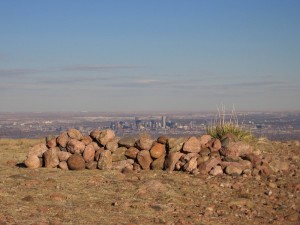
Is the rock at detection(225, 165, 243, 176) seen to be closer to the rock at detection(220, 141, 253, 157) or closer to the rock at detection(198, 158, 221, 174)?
the rock at detection(198, 158, 221, 174)

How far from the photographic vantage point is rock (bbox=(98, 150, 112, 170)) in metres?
14.6

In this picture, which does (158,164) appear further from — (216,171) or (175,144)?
(216,171)

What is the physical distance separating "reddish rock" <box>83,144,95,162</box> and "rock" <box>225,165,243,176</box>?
13.2ft

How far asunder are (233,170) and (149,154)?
2622mm

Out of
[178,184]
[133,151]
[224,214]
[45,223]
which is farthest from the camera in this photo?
[133,151]

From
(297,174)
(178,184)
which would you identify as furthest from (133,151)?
(297,174)

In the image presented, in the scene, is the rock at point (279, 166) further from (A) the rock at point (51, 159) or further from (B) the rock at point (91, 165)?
(A) the rock at point (51, 159)

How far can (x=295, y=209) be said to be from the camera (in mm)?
10125

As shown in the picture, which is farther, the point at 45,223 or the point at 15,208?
the point at 15,208

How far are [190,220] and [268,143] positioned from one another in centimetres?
1075

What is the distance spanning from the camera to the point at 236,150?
47.4 ft

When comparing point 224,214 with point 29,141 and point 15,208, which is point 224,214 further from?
point 29,141

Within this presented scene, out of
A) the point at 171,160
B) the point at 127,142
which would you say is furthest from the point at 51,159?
the point at 171,160

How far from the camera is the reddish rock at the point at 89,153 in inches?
592
